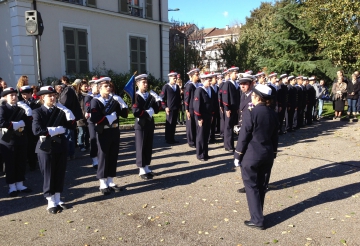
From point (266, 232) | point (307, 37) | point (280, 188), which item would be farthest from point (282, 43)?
point (266, 232)

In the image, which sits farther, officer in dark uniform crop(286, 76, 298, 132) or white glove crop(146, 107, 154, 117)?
officer in dark uniform crop(286, 76, 298, 132)

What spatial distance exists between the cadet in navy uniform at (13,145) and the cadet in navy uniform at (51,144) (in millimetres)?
1157

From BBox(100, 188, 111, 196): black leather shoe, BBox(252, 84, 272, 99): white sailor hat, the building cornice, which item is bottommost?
BBox(100, 188, 111, 196): black leather shoe

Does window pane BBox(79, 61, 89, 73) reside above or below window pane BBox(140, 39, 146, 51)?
below

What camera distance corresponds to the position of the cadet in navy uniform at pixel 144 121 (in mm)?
7027

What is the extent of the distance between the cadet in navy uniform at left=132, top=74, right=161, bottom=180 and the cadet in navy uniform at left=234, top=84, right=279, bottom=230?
2652 millimetres

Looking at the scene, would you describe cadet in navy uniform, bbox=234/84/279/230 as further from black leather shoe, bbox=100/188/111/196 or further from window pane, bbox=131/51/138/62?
window pane, bbox=131/51/138/62

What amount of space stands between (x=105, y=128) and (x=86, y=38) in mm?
12761

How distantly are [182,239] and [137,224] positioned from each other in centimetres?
83

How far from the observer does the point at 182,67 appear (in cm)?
3259

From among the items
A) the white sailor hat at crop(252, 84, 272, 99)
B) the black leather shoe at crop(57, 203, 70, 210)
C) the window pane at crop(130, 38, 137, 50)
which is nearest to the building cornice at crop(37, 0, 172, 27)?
the window pane at crop(130, 38, 137, 50)

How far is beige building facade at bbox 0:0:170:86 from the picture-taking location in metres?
15.4

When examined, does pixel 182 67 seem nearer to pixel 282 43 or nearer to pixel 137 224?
pixel 282 43

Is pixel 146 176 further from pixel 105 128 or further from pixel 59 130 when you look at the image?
pixel 59 130
